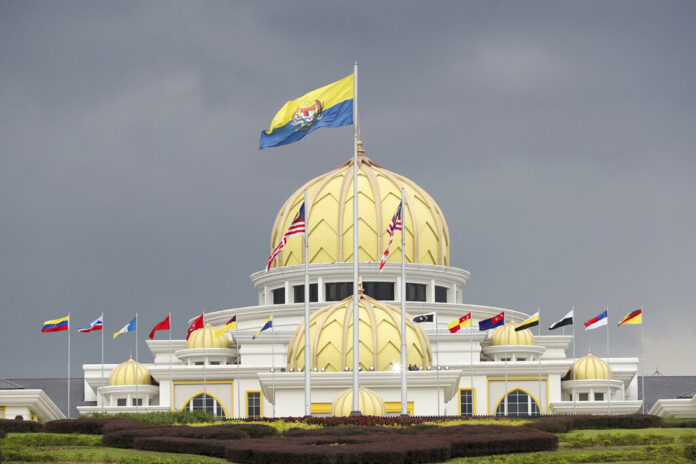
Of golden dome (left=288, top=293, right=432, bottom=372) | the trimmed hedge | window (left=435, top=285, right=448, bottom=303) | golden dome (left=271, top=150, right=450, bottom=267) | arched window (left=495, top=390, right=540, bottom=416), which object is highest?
golden dome (left=271, top=150, right=450, bottom=267)

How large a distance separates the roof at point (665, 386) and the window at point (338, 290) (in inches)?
839

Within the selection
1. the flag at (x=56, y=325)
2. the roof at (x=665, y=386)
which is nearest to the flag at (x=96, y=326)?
the flag at (x=56, y=325)

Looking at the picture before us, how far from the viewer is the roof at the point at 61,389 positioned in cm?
7225

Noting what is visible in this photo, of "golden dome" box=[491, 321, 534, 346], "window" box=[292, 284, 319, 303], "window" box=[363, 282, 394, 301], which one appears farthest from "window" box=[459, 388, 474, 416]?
"window" box=[292, 284, 319, 303]

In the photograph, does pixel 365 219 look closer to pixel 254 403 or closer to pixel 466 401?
pixel 466 401

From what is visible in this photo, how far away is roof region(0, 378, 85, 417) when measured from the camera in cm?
7225

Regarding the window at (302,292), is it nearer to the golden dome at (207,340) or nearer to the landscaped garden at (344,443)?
the golden dome at (207,340)

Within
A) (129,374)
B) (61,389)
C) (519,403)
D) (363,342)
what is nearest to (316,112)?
(363,342)

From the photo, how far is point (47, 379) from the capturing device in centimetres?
7806

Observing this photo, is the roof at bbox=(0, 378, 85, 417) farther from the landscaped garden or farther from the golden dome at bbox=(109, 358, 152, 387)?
the landscaped garden

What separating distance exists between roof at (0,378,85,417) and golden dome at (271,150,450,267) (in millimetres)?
15802

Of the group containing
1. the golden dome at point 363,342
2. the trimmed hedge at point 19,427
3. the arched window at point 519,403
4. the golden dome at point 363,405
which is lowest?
the arched window at point 519,403

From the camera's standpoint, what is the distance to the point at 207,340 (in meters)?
63.7

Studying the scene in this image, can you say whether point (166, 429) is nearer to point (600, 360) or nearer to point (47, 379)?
point (600, 360)
